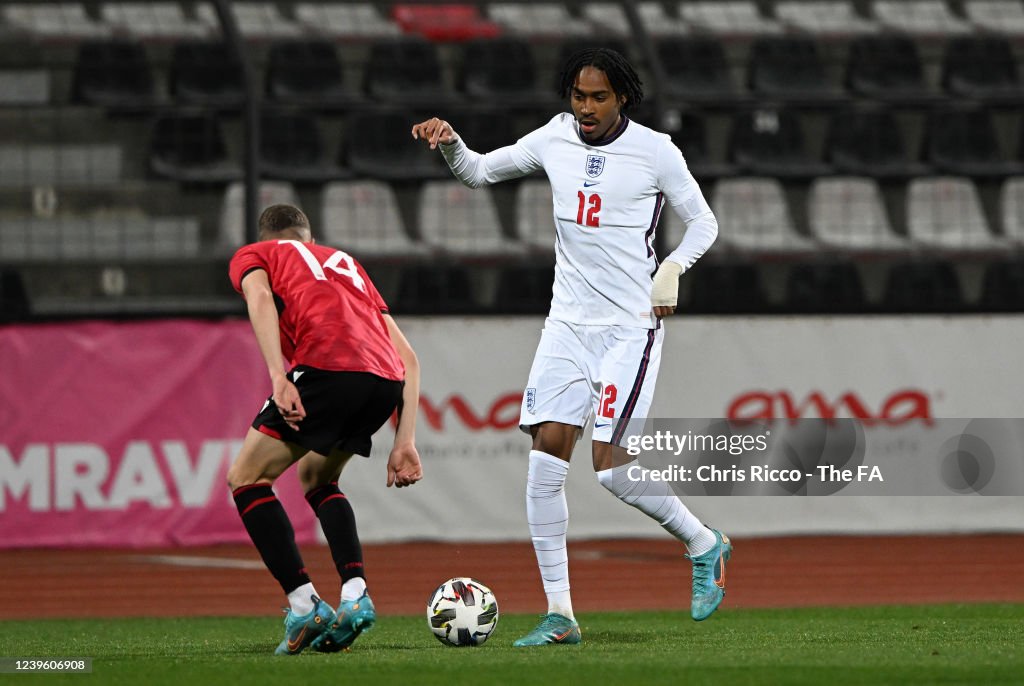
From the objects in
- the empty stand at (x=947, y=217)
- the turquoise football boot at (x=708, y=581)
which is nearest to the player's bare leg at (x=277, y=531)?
the turquoise football boot at (x=708, y=581)

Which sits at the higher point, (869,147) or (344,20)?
(344,20)

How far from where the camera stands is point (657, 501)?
A: 19.0 feet

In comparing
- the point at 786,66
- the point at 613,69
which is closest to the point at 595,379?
the point at 613,69

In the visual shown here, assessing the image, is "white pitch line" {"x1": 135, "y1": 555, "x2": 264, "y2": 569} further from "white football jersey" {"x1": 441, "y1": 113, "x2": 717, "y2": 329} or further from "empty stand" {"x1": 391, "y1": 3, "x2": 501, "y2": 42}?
→ "empty stand" {"x1": 391, "y1": 3, "x2": 501, "y2": 42}

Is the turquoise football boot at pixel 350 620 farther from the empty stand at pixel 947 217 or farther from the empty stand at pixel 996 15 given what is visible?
the empty stand at pixel 996 15

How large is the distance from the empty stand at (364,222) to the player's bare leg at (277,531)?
17.8 feet

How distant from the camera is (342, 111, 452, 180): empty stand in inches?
454

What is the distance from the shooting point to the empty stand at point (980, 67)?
12.8 m

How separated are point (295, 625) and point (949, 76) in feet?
33.2

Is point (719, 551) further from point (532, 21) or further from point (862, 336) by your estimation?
point (532, 21)

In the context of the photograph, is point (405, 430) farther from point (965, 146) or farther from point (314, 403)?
point (965, 146)

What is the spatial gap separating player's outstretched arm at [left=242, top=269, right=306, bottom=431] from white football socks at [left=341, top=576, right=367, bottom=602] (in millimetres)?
555

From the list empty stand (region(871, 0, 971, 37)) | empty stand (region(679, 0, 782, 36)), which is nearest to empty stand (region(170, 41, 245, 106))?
empty stand (region(679, 0, 782, 36))

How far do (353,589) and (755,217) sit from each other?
281 inches
